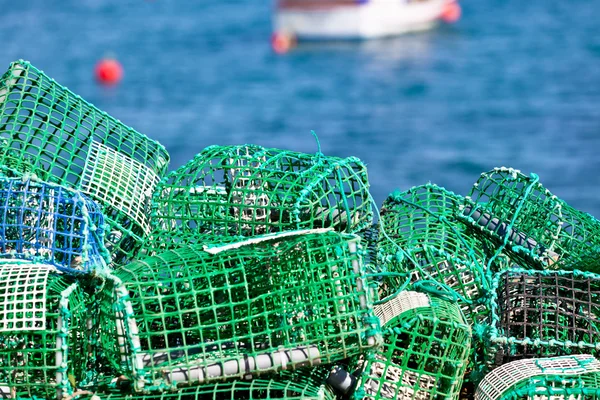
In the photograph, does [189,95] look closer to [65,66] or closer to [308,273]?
[65,66]

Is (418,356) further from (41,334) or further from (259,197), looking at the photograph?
(41,334)

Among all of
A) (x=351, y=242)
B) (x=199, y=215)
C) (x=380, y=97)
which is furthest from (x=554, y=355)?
(x=380, y=97)

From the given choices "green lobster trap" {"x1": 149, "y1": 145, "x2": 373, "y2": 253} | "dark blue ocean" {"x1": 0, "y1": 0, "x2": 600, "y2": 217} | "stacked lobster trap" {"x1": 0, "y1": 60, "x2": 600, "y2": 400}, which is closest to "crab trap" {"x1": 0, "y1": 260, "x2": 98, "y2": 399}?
"stacked lobster trap" {"x1": 0, "y1": 60, "x2": 600, "y2": 400}

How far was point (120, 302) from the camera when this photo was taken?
8.64ft

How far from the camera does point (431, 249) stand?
333 cm

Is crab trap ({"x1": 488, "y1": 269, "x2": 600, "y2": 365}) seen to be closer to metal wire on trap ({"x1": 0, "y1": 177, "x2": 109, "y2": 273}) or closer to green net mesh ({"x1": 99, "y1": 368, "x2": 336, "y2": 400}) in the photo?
green net mesh ({"x1": 99, "y1": 368, "x2": 336, "y2": 400})

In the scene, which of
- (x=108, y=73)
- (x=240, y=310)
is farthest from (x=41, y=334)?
(x=108, y=73)

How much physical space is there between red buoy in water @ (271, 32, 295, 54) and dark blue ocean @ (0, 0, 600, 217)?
34 cm

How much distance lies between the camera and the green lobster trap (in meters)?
3.16

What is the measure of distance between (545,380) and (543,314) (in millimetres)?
515

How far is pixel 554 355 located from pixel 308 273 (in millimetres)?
903

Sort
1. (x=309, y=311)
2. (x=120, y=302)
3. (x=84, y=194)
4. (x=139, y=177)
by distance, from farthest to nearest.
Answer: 1. (x=139, y=177)
2. (x=84, y=194)
3. (x=309, y=311)
4. (x=120, y=302)

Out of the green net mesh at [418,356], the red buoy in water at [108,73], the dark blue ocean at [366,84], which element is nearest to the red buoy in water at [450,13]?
the dark blue ocean at [366,84]

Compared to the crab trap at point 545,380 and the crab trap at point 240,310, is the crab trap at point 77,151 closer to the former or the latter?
the crab trap at point 240,310
